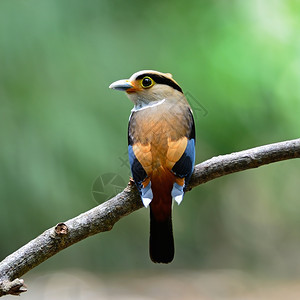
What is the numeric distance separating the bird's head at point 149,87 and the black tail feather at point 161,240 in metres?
0.34

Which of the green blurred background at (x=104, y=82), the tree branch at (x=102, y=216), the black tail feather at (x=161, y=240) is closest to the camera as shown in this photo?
the tree branch at (x=102, y=216)

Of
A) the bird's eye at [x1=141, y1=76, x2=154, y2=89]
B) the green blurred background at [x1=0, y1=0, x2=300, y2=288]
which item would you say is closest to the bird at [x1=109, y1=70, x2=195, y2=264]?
the bird's eye at [x1=141, y1=76, x2=154, y2=89]

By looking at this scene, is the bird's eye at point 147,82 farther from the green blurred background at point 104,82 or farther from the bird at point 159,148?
the green blurred background at point 104,82

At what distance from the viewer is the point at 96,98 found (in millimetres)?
2980

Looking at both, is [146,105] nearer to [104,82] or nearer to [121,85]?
[121,85]

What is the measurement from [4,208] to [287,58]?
1.78 m

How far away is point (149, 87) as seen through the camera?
4.96 feet

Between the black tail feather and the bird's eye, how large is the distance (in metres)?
0.36

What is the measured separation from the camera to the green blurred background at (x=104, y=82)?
2.83 m

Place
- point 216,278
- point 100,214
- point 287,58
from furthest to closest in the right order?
point 216,278, point 287,58, point 100,214

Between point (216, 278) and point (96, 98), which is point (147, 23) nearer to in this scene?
point (96, 98)

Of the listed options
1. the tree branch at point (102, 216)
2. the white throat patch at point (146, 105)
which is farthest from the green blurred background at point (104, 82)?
the tree branch at point (102, 216)

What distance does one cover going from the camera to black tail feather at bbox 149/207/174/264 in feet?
4.71

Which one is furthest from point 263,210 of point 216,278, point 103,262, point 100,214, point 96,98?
point 100,214
